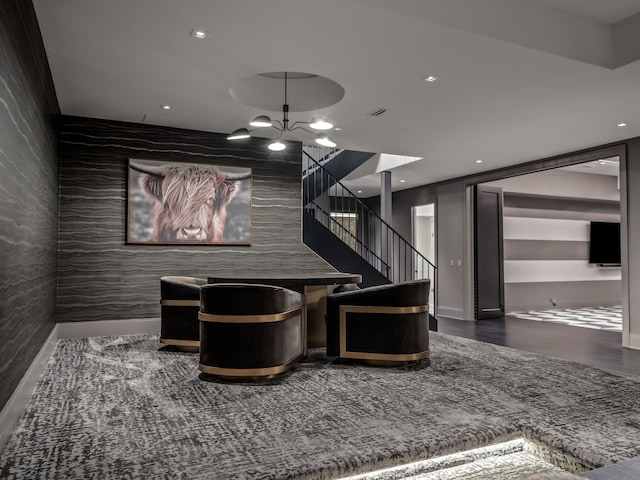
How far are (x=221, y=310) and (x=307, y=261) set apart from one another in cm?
347

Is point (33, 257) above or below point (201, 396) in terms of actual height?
above

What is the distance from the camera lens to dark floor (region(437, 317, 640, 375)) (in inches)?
213

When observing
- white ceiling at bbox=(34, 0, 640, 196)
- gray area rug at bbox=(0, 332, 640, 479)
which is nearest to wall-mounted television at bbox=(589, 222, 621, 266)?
white ceiling at bbox=(34, 0, 640, 196)

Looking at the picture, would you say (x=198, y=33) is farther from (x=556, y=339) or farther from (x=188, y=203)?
(x=556, y=339)

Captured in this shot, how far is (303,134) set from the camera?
6.80m

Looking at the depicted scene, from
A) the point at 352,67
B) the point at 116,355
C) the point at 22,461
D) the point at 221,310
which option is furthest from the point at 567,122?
the point at 22,461

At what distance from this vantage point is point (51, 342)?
508 centimetres

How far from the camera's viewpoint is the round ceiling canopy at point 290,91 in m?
5.39

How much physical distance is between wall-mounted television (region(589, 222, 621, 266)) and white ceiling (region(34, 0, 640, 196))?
6.33 meters

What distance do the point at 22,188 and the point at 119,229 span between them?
10.1 feet

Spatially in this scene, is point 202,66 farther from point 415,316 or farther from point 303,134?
point 415,316

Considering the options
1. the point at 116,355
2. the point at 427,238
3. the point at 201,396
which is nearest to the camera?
the point at 201,396

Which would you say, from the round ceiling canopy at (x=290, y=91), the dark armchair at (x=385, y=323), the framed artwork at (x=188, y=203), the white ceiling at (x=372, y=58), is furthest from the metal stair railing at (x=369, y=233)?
the dark armchair at (x=385, y=323)

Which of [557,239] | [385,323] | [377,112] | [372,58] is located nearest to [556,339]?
[385,323]
